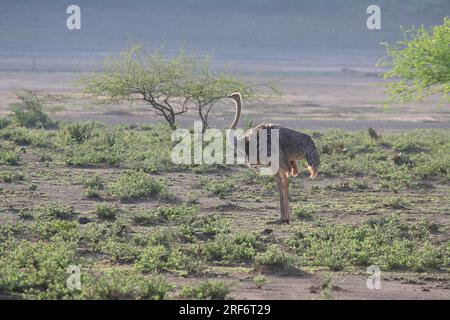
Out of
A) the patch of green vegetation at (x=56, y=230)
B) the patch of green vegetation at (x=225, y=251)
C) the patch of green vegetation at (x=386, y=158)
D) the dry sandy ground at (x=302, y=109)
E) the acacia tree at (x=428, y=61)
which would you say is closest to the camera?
the patch of green vegetation at (x=225, y=251)

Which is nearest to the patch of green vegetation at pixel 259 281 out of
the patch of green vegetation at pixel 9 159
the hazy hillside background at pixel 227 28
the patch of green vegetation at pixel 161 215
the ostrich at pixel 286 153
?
the ostrich at pixel 286 153

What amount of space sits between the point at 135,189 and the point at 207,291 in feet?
18.1

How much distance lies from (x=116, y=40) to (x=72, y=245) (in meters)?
50.7

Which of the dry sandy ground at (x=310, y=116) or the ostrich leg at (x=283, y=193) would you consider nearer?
the dry sandy ground at (x=310, y=116)

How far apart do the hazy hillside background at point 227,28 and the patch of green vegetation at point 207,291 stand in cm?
4759

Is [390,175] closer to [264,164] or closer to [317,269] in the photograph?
[264,164]

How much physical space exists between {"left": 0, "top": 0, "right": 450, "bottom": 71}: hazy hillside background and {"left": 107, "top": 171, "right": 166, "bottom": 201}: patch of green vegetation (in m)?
41.9

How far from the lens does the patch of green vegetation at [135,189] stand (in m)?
12.9

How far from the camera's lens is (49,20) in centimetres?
6156

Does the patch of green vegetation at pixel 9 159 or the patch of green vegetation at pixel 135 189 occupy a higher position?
the patch of green vegetation at pixel 9 159

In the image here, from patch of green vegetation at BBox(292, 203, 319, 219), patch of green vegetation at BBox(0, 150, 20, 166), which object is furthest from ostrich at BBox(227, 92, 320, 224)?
patch of green vegetation at BBox(0, 150, 20, 166)

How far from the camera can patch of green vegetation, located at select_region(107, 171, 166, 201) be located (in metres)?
12.9

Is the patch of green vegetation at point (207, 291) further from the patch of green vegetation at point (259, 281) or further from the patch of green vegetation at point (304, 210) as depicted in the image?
the patch of green vegetation at point (304, 210)
